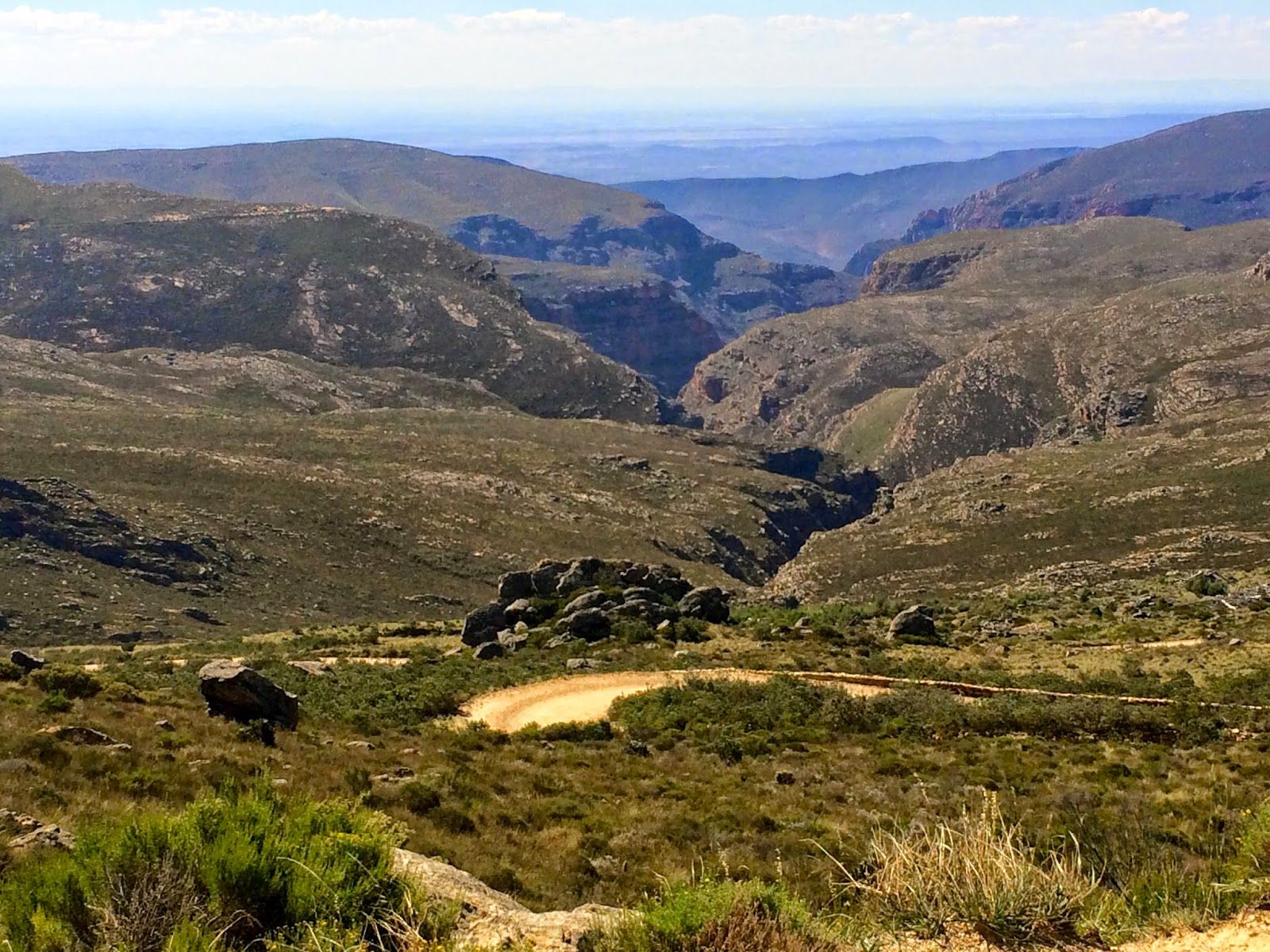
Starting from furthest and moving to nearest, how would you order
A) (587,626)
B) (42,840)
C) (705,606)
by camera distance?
(705,606) → (587,626) → (42,840)

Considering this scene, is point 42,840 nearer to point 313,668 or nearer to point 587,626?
point 313,668

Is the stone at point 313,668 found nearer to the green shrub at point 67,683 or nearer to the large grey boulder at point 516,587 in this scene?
the green shrub at point 67,683

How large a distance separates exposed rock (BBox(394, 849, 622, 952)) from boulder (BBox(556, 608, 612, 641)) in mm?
26843

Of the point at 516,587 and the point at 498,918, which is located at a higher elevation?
the point at 498,918

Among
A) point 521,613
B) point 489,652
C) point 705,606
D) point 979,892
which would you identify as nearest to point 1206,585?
point 705,606

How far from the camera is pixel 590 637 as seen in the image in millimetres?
37250

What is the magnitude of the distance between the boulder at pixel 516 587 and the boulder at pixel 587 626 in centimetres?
611

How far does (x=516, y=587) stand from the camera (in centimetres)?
4416

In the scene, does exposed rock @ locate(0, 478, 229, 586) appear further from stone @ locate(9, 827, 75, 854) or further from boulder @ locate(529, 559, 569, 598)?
stone @ locate(9, 827, 75, 854)

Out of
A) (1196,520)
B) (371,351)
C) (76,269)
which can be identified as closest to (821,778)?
(1196,520)

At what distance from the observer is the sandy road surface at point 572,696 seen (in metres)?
26.2

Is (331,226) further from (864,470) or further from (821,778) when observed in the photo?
(821,778)

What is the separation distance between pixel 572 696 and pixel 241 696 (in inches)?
416

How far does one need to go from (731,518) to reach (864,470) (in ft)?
136
